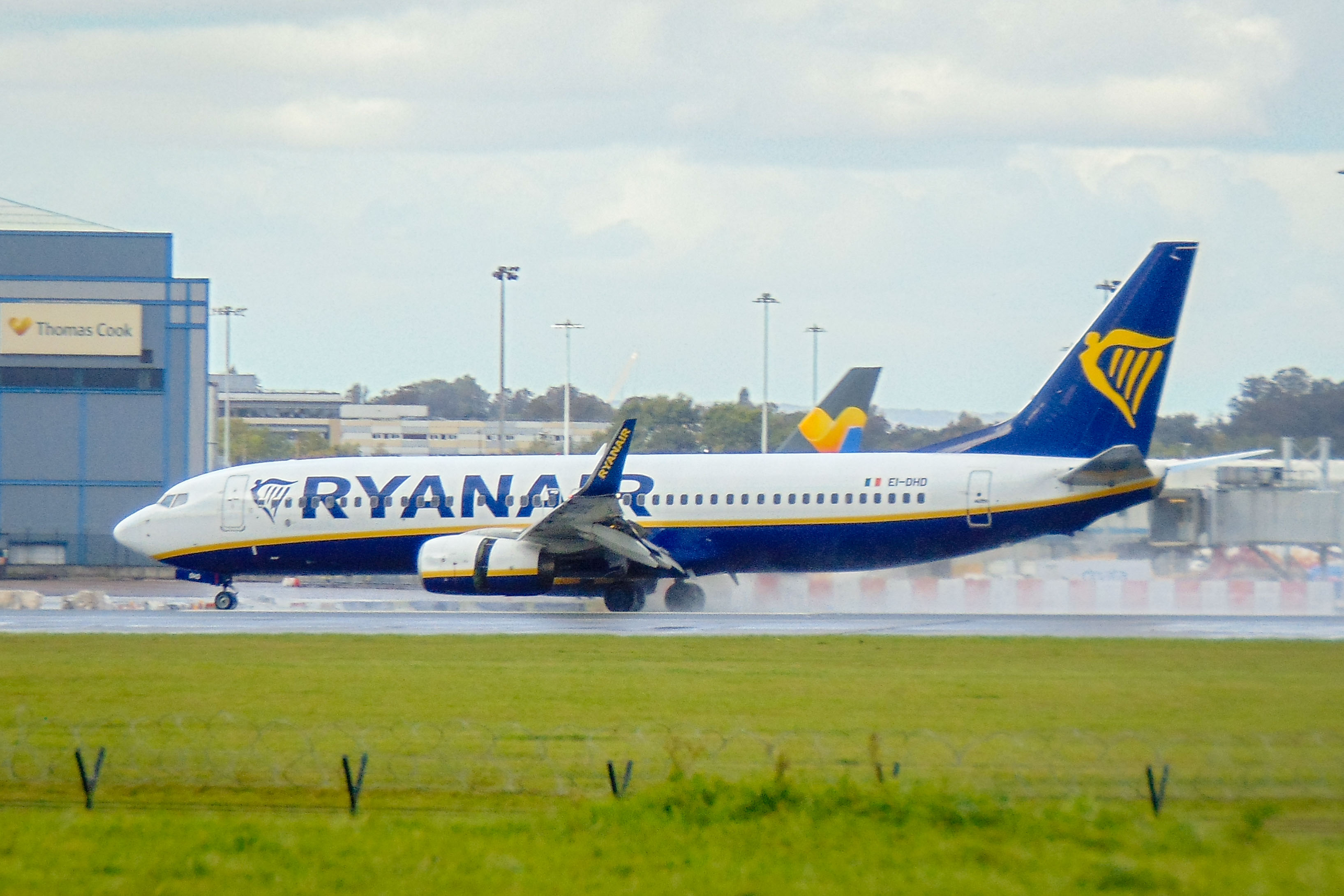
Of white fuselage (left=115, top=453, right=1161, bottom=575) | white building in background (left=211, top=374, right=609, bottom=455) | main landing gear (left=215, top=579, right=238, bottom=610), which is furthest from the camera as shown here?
white building in background (left=211, top=374, right=609, bottom=455)

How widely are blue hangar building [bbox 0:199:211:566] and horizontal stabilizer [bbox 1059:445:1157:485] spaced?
3742cm

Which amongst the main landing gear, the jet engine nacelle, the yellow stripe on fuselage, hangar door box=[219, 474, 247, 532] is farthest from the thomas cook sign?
the jet engine nacelle

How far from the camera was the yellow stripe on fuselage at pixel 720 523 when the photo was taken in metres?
31.6

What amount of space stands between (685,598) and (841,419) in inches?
603

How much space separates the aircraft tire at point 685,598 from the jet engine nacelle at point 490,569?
353 centimetres

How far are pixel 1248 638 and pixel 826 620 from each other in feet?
28.1

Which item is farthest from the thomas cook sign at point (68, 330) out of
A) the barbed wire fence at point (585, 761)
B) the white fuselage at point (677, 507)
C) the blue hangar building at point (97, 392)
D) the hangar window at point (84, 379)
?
the barbed wire fence at point (585, 761)

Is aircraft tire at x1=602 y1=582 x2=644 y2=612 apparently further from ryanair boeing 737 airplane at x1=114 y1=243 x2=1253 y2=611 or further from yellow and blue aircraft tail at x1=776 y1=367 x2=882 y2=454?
yellow and blue aircraft tail at x1=776 y1=367 x2=882 y2=454

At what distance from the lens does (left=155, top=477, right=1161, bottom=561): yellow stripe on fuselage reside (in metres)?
31.6

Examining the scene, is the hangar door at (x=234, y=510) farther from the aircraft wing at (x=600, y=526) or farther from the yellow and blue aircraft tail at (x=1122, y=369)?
the yellow and blue aircraft tail at (x=1122, y=369)

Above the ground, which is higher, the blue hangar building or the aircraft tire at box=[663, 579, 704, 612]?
the blue hangar building

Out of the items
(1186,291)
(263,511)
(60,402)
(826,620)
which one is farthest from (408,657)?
(60,402)

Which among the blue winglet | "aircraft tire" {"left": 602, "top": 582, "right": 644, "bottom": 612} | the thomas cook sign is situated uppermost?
the thomas cook sign

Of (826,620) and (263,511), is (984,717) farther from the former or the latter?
(263,511)
